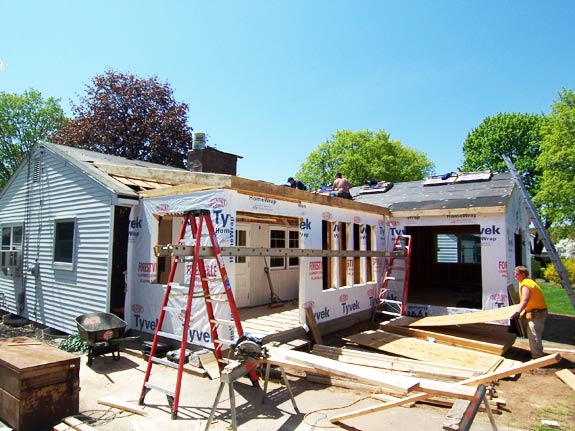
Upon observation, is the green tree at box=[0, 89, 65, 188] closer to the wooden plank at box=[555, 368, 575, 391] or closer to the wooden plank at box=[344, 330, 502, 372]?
the wooden plank at box=[344, 330, 502, 372]

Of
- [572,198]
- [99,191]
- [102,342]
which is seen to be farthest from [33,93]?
[572,198]

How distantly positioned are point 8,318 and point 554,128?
30.5 m

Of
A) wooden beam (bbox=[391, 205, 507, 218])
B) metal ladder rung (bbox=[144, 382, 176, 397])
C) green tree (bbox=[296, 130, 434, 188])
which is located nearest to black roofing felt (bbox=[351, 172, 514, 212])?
wooden beam (bbox=[391, 205, 507, 218])

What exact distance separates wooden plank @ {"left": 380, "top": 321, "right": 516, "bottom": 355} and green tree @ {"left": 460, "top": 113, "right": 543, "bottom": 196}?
2480 cm

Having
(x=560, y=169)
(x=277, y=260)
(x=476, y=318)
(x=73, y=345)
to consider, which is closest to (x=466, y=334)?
(x=476, y=318)

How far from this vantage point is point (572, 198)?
2398 centimetres

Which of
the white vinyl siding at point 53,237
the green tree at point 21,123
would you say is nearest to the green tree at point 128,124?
the green tree at point 21,123

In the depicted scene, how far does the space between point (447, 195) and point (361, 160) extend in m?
28.3

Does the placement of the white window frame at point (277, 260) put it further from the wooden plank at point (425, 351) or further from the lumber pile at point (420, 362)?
the wooden plank at point (425, 351)

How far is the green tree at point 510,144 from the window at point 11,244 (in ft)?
102

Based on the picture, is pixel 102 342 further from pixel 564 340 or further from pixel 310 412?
pixel 564 340

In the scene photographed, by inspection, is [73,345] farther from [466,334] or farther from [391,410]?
[466,334]

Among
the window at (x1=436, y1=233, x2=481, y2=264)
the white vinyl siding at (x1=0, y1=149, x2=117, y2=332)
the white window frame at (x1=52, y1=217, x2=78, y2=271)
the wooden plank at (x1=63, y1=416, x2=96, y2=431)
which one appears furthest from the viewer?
the window at (x1=436, y1=233, x2=481, y2=264)

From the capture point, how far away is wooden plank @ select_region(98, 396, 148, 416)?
4.90m
